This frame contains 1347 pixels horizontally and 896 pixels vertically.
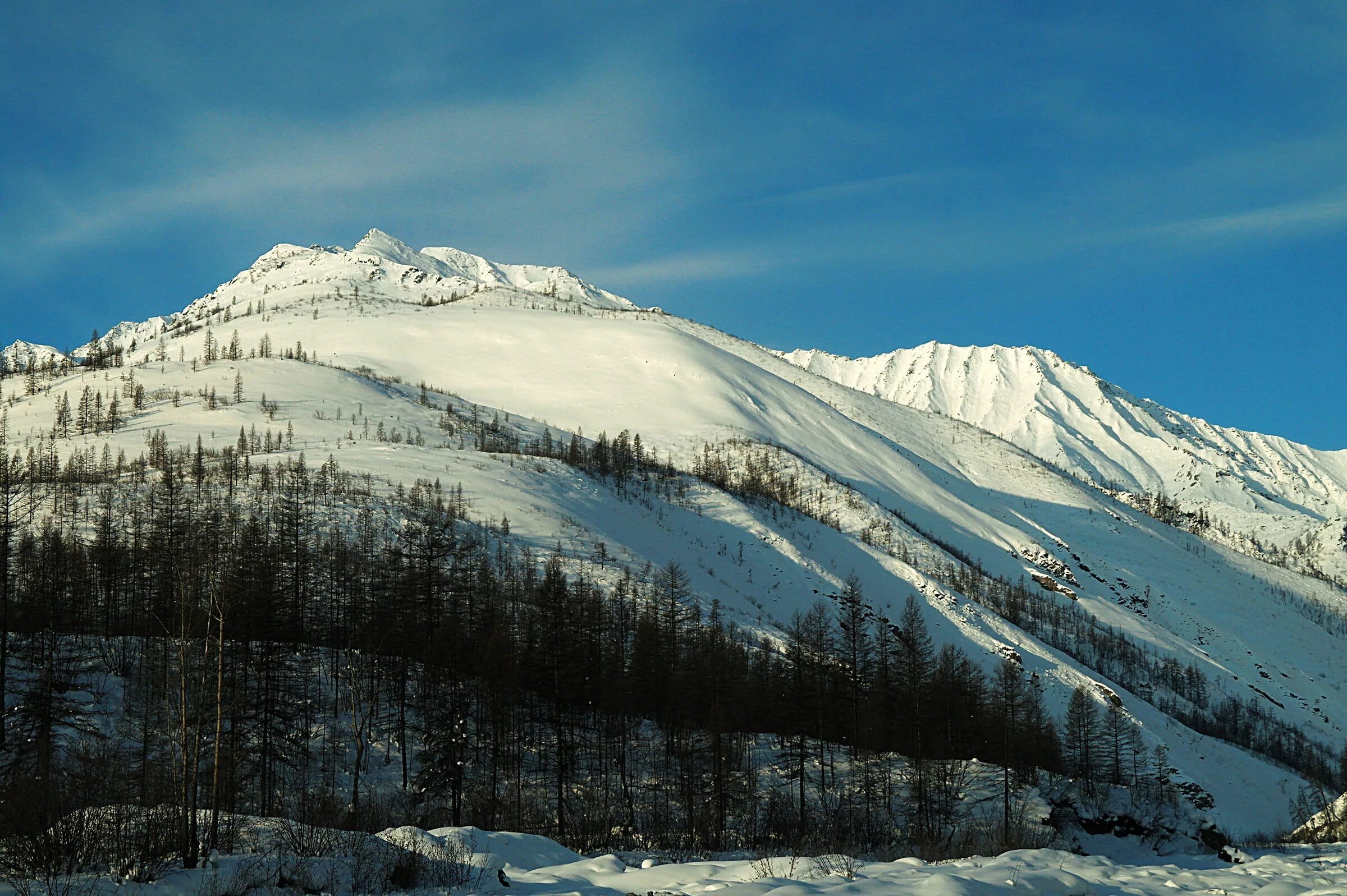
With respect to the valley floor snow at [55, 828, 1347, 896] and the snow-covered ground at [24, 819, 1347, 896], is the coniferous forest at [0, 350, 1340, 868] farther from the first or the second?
the valley floor snow at [55, 828, 1347, 896]

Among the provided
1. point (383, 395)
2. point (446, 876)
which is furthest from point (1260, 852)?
point (383, 395)

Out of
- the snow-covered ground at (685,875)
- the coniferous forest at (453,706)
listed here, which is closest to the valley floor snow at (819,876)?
the snow-covered ground at (685,875)

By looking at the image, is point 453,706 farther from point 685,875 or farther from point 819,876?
point 819,876

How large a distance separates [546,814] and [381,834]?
2731cm

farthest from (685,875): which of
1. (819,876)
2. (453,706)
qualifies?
(453,706)

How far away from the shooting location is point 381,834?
2106 centimetres

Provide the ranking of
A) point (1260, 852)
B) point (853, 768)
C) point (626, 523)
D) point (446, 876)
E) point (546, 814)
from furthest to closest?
point (626, 523), point (853, 768), point (546, 814), point (1260, 852), point (446, 876)

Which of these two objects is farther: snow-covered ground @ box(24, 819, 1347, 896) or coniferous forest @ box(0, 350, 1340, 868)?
coniferous forest @ box(0, 350, 1340, 868)

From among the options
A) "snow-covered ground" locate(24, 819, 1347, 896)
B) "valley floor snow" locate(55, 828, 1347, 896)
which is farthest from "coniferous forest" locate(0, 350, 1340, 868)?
"valley floor snow" locate(55, 828, 1347, 896)

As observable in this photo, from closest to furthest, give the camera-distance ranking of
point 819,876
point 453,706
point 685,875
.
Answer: point 685,875, point 819,876, point 453,706

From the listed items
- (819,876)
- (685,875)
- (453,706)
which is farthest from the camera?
(453,706)

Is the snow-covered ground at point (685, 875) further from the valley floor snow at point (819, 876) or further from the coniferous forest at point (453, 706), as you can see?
the coniferous forest at point (453, 706)

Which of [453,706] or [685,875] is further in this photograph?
[453,706]

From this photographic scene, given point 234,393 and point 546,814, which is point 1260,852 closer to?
point 546,814
